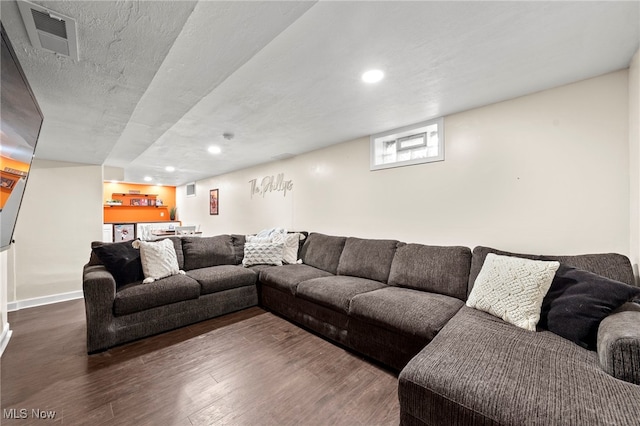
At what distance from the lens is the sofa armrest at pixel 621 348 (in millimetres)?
1062

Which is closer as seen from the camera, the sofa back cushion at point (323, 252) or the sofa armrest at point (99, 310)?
the sofa armrest at point (99, 310)

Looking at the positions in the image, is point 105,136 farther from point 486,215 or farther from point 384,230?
point 486,215

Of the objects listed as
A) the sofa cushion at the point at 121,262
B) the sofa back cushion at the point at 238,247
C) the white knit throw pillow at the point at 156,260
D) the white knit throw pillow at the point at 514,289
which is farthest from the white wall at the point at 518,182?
the sofa cushion at the point at 121,262

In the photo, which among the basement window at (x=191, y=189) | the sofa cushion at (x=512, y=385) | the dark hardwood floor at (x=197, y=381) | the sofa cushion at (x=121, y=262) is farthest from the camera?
the basement window at (x=191, y=189)

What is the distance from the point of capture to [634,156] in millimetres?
1739

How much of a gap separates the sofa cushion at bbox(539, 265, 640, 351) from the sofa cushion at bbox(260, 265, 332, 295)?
2.04 metres

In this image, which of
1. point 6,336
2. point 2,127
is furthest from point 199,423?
point 6,336

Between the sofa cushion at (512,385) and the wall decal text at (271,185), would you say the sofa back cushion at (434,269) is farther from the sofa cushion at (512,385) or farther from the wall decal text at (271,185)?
the wall decal text at (271,185)

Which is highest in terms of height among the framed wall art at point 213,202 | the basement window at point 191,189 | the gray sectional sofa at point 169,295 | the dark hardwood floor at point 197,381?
the basement window at point 191,189

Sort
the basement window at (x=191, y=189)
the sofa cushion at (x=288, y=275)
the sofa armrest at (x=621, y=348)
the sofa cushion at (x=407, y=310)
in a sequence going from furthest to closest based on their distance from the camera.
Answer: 1. the basement window at (x=191, y=189)
2. the sofa cushion at (x=288, y=275)
3. the sofa cushion at (x=407, y=310)
4. the sofa armrest at (x=621, y=348)

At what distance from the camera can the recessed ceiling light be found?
1906 mm

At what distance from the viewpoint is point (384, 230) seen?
3.28 metres

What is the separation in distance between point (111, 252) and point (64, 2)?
2312 mm

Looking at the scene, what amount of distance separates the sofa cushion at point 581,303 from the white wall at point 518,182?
70 centimetres
